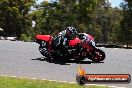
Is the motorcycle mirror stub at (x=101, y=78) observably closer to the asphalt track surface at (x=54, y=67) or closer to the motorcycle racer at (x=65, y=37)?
the asphalt track surface at (x=54, y=67)

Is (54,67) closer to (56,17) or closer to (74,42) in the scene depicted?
(74,42)

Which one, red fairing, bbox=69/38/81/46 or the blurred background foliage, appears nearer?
red fairing, bbox=69/38/81/46

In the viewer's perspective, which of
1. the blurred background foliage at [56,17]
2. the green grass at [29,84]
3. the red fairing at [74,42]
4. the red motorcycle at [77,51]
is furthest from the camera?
the blurred background foliage at [56,17]

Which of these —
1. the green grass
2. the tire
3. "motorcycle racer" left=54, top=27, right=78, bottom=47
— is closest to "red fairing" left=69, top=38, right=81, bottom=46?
"motorcycle racer" left=54, top=27, right=78, bottom=47

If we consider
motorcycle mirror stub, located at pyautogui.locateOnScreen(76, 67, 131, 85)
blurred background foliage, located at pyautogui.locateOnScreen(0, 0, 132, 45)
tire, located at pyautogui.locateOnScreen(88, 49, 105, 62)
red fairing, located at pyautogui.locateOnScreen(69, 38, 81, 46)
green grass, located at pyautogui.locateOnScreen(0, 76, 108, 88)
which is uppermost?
motorcycle mirror stub, located at pyautogui.locateOnScreen(76, 67, 131, 85)

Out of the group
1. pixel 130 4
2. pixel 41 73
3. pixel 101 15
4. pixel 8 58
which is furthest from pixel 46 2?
pixel 41 73

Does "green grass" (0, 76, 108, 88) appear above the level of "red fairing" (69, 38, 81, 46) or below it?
above

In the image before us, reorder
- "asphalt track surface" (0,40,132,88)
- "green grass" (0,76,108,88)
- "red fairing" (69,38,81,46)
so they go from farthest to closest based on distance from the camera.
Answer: "red fairing" (69,38,81,46), "asphalt track surface" (0,40,132,88), "green grass" (0,76,108,88)

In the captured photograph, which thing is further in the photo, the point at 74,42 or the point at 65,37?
the point at 74,42

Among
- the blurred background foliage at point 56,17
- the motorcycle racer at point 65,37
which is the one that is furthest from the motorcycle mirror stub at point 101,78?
the blurred background foliage at point 56,17

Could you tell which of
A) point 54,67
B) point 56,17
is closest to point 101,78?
point 54,67

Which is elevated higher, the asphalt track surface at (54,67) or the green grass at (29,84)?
the green grass at (29,84)

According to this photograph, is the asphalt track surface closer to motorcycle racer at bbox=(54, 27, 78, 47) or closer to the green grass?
motorcycle racer at bbox=(54, 27, 78, 47)

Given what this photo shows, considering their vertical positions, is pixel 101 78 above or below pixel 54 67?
above
